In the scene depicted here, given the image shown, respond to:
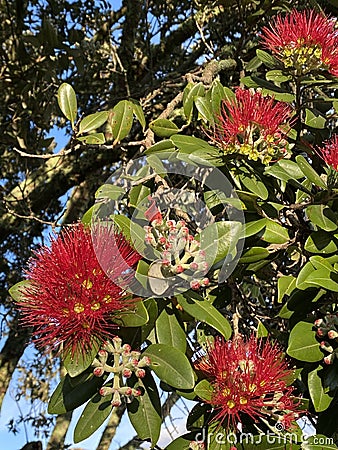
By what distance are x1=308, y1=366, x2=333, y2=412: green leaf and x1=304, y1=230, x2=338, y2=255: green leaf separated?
209 millimetres

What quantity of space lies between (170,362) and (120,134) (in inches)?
23.7

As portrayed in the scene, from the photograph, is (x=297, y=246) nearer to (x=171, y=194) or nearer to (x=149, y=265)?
(x=171, y=194)

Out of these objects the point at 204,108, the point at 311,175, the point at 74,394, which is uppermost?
the point at 204,108

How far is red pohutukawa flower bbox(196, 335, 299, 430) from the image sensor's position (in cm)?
89

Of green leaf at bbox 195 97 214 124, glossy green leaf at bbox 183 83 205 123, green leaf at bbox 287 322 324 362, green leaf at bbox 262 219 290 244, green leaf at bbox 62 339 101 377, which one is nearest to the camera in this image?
green leaf at bbox 62 339 101 377

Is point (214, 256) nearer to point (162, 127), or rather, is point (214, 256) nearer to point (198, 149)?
point (198, 149)

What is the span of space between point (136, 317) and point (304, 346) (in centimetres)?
28

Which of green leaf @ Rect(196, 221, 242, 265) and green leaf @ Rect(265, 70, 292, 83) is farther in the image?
green leaf @ Rect(265, 70, 292, 83)

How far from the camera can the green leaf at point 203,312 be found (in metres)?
0.91

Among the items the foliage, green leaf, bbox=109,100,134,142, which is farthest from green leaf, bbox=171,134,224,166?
green leaf, bbox=109,100,134,142

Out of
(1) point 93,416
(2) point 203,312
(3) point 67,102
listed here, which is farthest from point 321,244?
(3) point 67,102

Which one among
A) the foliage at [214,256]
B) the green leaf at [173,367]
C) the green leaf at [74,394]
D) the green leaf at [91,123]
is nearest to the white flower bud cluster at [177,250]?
the foliage at [214,256]

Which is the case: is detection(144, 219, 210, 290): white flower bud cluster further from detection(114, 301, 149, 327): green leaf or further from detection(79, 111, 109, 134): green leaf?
detection(79, 111, 109, 134): green leaf

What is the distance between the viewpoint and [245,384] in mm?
891
